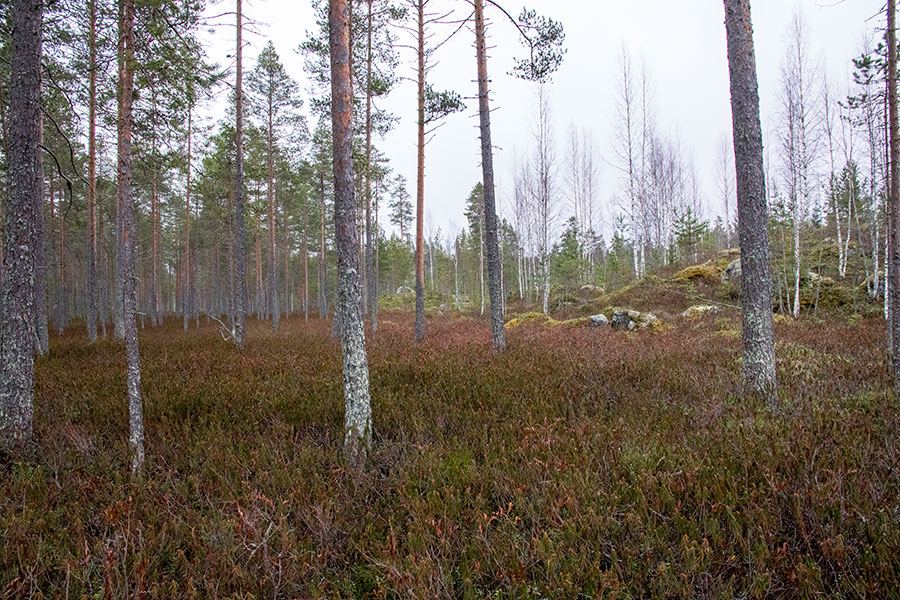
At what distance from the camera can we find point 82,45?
10.7 m

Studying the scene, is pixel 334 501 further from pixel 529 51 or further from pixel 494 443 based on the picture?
pixel 529 51

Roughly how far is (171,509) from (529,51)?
398 inches

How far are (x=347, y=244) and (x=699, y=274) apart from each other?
21.2 m

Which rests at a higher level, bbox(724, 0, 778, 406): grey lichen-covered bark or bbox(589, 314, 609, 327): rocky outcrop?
bbox(724, 0, 778, 406): grey lichen-covered bark

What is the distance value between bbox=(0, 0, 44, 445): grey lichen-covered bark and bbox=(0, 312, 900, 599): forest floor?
588mm

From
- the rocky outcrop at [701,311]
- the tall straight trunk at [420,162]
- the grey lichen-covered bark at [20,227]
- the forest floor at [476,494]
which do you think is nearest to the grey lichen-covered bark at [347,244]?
the forest floor at [476,494]

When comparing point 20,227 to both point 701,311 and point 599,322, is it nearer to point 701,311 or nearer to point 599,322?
point 599,322

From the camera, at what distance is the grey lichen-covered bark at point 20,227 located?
14.9ft

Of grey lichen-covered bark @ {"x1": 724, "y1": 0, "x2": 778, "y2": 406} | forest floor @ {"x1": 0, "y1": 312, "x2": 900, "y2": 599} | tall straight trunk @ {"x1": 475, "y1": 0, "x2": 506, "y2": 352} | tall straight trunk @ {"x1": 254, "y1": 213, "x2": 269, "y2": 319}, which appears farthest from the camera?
tall straight trunk @ {"x1": 254, "y1": 213, "x2": 269, "y2": 319}

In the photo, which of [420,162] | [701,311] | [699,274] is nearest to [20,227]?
[420,162]

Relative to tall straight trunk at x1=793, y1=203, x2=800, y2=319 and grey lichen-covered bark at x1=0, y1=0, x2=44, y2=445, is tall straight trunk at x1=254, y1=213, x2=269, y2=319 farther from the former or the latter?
tall straight trunk at x1=793, y1=203, x2=800, y2=319

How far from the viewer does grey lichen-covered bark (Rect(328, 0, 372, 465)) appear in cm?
405

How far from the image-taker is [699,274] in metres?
20.3

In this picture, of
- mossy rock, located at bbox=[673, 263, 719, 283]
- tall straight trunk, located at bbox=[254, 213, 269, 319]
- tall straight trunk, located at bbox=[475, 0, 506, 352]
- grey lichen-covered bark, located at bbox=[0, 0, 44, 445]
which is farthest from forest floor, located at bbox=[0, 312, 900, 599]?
tall straight trunk, located at bbox=[254, 213, 269, 319]
